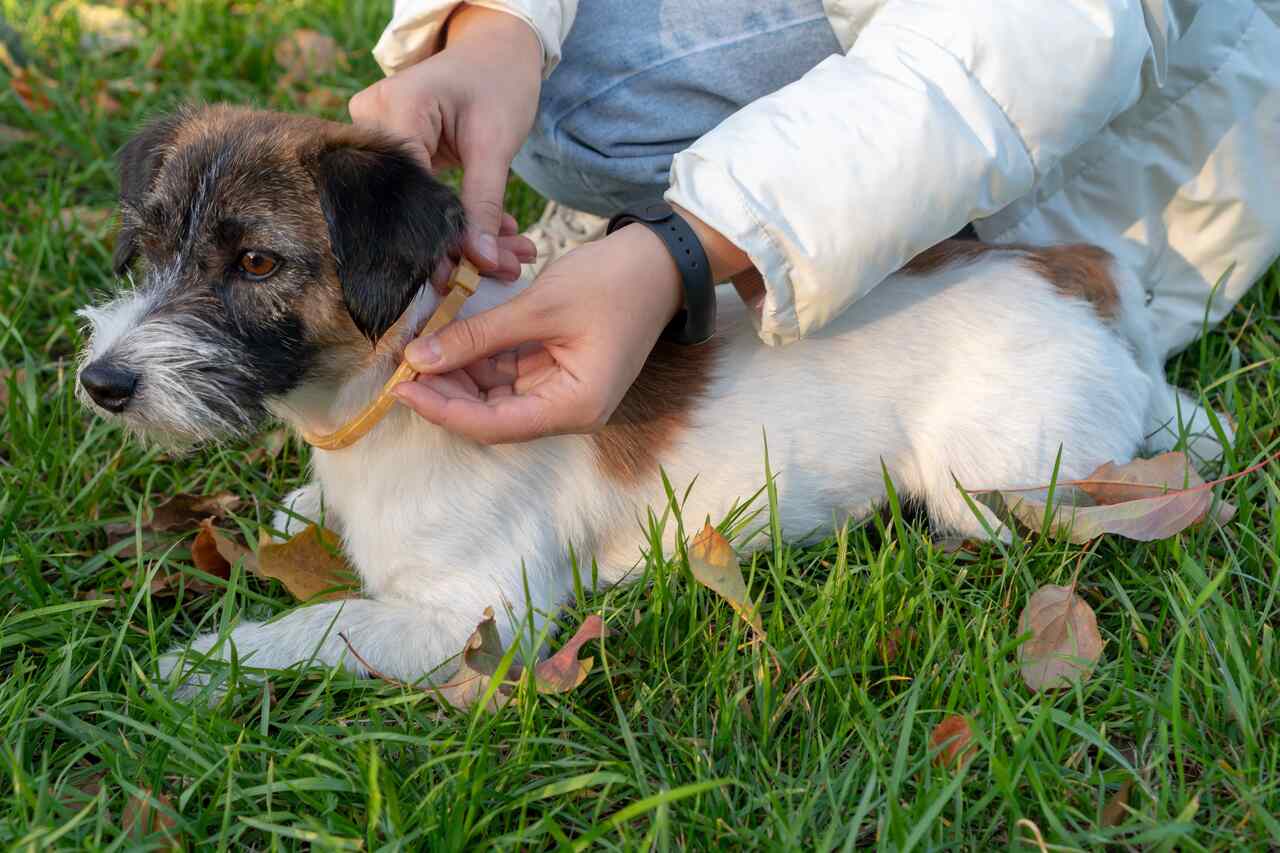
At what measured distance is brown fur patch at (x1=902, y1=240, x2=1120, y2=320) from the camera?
113 inches

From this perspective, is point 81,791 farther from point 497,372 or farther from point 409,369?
point 497,372

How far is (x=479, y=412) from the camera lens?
92.0 inches

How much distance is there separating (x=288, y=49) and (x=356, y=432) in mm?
3239

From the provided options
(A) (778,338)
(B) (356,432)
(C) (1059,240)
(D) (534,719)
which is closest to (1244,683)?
(A) (778,338)

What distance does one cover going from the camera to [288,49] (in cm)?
511

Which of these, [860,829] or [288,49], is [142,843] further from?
[288,49]

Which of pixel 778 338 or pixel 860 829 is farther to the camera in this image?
pixel 778 338

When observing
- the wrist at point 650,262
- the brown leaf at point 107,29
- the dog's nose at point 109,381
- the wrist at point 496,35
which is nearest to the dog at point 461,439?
the dog's nose at point 109,381

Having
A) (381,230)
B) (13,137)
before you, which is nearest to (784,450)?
(381,230)

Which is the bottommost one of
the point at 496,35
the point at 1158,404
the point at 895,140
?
the point at 1158,404

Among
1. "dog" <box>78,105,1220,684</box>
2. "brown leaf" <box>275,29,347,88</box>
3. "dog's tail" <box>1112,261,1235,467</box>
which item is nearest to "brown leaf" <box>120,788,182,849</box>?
"dog" <box>78,105,1220,684</box>

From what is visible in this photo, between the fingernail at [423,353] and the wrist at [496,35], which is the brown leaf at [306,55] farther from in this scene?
the fingernail at [423,353]

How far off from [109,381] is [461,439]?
742mm

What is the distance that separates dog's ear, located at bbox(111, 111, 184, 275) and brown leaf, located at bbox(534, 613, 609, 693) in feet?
4.47
